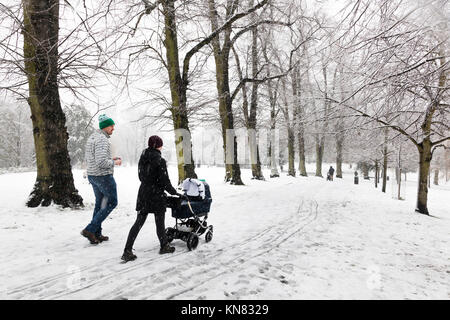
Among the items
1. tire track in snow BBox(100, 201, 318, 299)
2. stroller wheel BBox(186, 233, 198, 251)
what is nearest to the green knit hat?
stroller wheel BBox(186, 233, 198, 251)

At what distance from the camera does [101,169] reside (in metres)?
4.45

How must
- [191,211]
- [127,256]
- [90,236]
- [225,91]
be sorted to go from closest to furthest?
[127,256], [191,211], [90,236], [225,91]

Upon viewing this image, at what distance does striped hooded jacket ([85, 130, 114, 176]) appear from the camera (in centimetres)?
442

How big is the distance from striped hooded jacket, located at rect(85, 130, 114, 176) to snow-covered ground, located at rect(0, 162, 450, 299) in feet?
4.37

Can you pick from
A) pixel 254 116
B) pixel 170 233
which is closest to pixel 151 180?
pixel 170 233

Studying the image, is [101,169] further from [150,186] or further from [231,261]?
[231,261]

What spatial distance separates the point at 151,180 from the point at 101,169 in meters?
1.12

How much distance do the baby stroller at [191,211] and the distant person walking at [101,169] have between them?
1123 mm

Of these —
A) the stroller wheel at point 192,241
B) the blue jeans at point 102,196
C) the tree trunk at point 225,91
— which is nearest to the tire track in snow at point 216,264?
the stroller wheel at point 192,241
